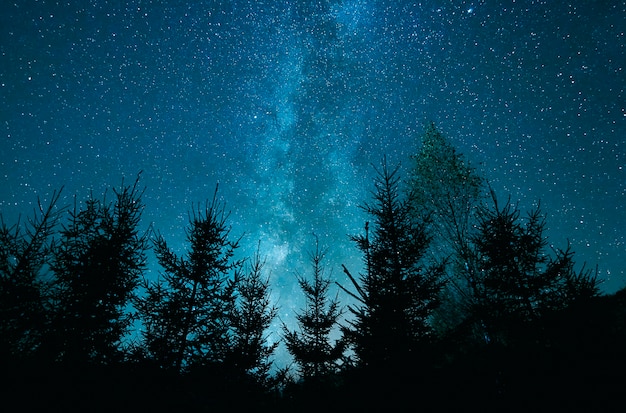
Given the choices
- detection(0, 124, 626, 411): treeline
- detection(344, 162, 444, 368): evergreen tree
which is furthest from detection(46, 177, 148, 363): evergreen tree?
detection(344, 162, 444, 368): evergreen tree

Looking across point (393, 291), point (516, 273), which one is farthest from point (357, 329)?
point (516, 273)

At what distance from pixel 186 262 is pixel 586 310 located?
13.0 meters

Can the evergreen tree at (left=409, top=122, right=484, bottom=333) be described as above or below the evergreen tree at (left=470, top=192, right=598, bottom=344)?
above

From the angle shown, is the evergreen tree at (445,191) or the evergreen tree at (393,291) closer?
the evergreen tree at (393,291)

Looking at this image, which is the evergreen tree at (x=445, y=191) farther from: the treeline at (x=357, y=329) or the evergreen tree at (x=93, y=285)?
the evergreen tree at (x=93, y=285)

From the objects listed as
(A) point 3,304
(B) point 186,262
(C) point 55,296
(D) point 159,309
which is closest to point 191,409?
(D) point 159,309

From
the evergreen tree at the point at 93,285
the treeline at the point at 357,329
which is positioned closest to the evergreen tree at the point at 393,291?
the treeline at the point at 357,329

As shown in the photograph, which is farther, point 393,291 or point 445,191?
point 445,191

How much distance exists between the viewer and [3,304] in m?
9.11

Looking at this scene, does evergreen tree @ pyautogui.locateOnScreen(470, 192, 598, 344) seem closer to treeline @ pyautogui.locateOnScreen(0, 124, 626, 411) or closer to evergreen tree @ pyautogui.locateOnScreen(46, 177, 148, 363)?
treeline @ pyautogui.locateOnScreen(0, 124, 626, 411)

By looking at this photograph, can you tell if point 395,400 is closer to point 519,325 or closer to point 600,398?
point 600,398

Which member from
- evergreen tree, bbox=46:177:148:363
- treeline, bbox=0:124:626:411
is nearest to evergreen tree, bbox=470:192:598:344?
treeline, bbox=0:124:626:411

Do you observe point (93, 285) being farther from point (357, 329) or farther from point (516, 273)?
point (516, 273)

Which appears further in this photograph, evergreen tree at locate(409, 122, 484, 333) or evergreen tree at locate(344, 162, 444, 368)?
evergreen tree at locate(409, 122, 484, 333)
